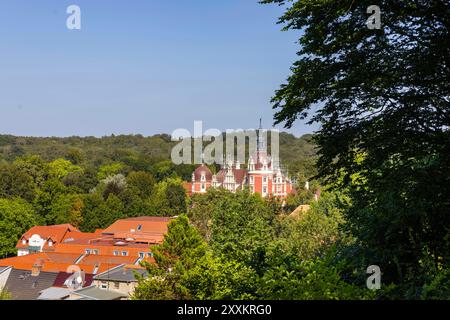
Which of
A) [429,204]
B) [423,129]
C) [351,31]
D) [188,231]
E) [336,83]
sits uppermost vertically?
[351,31]

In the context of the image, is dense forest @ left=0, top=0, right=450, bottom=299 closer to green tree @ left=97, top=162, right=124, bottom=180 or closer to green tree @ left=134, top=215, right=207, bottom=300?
green tree @ left=134, top=215, right=207, bottom=300

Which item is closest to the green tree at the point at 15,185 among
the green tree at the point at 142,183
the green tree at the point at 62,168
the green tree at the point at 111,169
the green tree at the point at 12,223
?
the green tree at the point at 12,223

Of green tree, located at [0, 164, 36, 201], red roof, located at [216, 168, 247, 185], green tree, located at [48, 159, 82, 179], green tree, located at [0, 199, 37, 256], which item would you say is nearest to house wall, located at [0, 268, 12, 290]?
green tree, located at [0, 199, 37, 256]

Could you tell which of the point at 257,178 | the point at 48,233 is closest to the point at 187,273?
the point at 48,233

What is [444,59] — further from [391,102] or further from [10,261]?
[10,261]

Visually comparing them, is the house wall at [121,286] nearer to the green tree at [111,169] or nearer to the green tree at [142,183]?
the green tree at [142,183]

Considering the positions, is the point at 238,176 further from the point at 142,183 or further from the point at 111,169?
the point at 111,169
